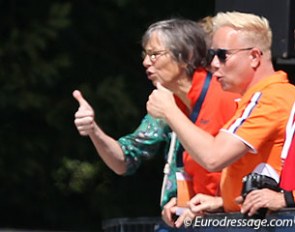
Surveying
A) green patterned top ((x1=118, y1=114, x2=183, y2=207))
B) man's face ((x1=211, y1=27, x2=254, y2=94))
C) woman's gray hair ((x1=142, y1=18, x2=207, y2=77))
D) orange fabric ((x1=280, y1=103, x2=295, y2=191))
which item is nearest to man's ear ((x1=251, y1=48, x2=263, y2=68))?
man's face ((x1=211, y1=27, x2=254, y2=94))

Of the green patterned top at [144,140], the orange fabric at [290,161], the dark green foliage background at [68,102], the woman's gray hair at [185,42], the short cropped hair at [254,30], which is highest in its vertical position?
the short cropped hair at [254,30]

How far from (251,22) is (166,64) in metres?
0.41

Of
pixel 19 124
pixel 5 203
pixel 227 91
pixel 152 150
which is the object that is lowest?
pixel 5 203

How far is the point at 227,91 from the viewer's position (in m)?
4.53

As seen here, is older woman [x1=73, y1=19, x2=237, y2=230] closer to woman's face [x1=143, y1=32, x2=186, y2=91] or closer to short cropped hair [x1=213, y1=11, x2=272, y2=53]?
woman's face [x1=143, y1=32, x2=186, y2=91]

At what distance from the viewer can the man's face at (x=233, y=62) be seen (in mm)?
4422

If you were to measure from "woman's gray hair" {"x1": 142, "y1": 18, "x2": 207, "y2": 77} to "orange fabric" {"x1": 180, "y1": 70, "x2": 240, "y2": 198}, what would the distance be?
73 millimetres

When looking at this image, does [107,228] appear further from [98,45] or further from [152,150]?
[98,45]

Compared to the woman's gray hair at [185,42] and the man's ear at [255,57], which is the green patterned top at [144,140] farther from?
the man's ear at [255,57]

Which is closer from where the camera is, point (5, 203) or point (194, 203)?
point (194, 203)

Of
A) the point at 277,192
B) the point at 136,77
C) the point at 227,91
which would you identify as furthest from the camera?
the point at 136,77

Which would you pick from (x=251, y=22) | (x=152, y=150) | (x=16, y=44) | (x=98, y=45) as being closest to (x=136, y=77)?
(x=98, y=45)

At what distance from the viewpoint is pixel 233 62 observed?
14.5ft

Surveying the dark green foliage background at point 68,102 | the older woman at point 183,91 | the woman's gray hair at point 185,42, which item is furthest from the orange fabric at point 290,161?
the dark green foliage background at point 68,102
